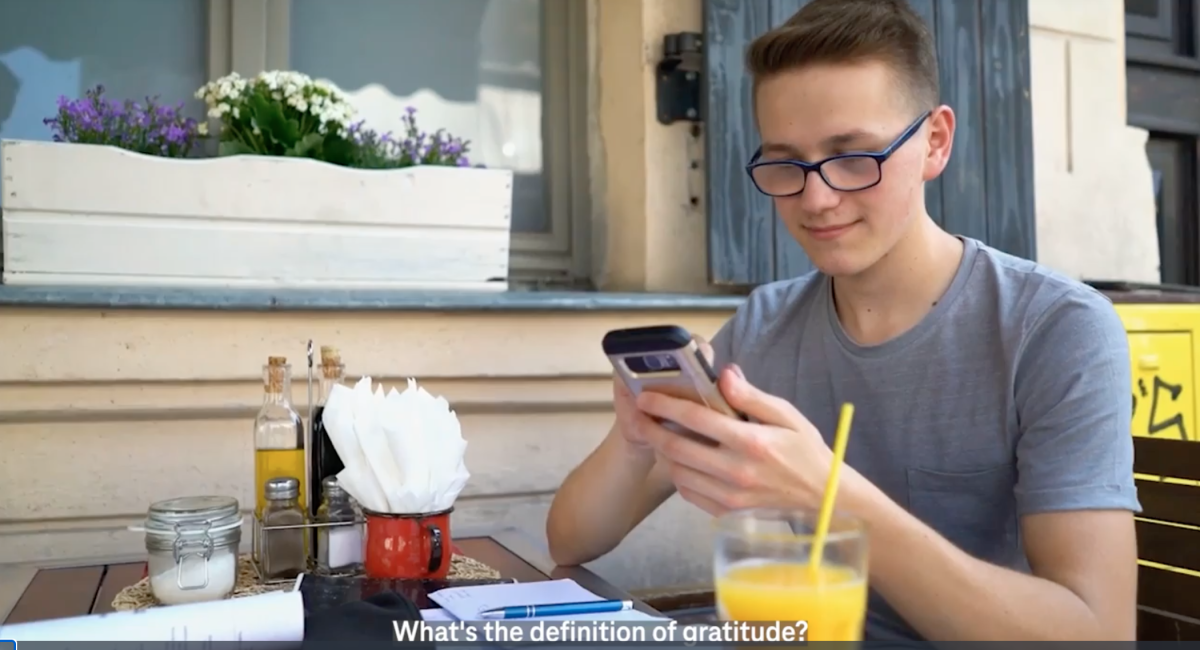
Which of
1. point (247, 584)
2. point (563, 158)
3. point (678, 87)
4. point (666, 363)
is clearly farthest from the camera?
point (563, 158)

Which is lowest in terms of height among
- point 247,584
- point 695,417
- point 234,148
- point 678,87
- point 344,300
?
point 247,584

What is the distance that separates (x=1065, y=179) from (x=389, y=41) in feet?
5.17

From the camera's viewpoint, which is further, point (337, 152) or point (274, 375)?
point (337, 152)

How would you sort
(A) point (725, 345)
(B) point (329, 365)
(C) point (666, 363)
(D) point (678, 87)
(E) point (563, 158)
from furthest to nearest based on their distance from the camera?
(E) point (563, 158) → (D) point (678, 87) → (A) point (725, 345) → (B) point (329, 365) → (C) point (666, 363)

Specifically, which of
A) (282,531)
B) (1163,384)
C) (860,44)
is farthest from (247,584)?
(1163,384)

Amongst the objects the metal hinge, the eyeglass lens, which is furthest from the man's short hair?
the metal hinge

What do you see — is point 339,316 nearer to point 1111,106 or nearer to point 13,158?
point 13,158

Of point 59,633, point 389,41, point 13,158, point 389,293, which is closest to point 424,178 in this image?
point 389,293

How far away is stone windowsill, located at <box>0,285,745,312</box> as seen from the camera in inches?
52.4

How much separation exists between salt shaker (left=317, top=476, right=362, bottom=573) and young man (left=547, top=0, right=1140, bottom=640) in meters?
0.28

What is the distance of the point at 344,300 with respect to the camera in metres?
1.44

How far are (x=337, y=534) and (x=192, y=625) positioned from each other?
1.02ft

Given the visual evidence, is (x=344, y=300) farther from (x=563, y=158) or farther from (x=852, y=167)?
(x=852, y=167)

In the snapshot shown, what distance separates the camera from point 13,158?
4.45 ft
